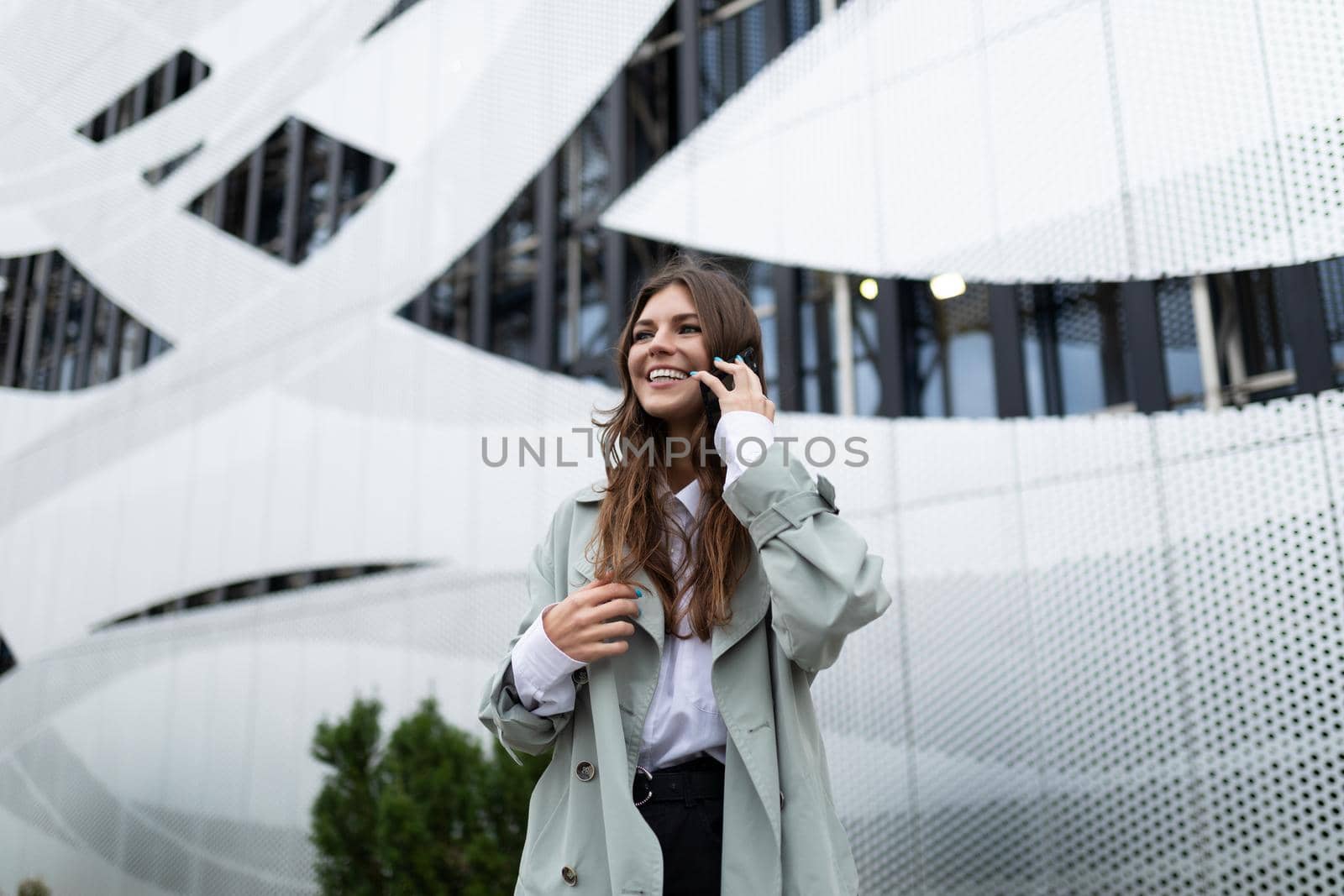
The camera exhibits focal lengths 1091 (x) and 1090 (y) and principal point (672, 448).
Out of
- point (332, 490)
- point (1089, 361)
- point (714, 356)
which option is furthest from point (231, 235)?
point (714, 356)

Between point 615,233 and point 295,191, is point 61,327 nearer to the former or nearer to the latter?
point 295,191

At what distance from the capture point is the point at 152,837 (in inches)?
364

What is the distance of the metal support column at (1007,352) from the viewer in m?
4.97

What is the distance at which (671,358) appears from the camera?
193 centimetres

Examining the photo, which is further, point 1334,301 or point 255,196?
point 255,196

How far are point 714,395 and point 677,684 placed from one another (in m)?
0.49

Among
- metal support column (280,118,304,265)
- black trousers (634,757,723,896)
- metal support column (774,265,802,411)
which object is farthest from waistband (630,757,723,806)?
metal support column (280,118,304,265)

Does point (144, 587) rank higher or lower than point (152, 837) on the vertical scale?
higher

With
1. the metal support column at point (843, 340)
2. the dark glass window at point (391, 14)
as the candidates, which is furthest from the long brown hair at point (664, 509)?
the dark glass window at point (391, 14)

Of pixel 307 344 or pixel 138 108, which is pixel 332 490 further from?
pixel 138 108

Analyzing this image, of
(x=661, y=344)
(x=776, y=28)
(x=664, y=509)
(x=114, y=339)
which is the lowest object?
(x=664, y=509)

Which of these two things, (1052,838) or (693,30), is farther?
(693,30)

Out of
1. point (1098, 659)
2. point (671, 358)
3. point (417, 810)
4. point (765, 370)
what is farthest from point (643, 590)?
point (417, 810)

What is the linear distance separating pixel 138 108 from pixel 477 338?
18.6 feet
